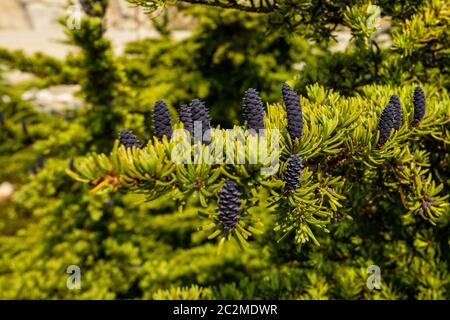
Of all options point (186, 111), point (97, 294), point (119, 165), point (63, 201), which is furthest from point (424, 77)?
point (63, 201)

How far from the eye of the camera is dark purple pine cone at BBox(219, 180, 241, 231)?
1261mm

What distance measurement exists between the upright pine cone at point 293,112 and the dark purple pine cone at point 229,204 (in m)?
0.32

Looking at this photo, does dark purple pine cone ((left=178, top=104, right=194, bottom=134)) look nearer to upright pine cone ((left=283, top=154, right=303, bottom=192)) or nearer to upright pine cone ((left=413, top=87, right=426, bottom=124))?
upright pine cone ((left=283, top=154, right=303, bottom=192))

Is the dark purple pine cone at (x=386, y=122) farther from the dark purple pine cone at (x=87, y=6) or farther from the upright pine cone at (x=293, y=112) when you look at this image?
the dark purple pine cone at (x=87, y=6)

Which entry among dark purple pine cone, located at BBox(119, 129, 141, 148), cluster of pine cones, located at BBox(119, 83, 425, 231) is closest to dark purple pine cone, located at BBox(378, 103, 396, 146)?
cluster of pine cones, located at BBox(119, 83, 425, 231)

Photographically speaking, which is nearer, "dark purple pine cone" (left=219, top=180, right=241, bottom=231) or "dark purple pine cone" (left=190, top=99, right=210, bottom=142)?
"dark purple pine cone" (left=219, top=180, right=241, bottom=231)

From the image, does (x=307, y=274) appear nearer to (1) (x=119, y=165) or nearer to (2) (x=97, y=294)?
(1) (x=119, y=165)

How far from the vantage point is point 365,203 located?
270cm

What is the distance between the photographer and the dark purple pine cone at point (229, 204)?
1.26 metres

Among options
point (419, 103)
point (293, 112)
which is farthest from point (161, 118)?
point (419, 103)

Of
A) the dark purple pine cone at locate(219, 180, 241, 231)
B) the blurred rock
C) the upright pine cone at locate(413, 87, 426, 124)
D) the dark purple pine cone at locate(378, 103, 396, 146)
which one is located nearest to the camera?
the dark purple pine cone at locate(219, 180, 241, 231)

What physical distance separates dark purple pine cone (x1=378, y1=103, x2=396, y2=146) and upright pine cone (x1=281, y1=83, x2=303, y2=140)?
0.33 metres

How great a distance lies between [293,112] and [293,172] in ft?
0.78
